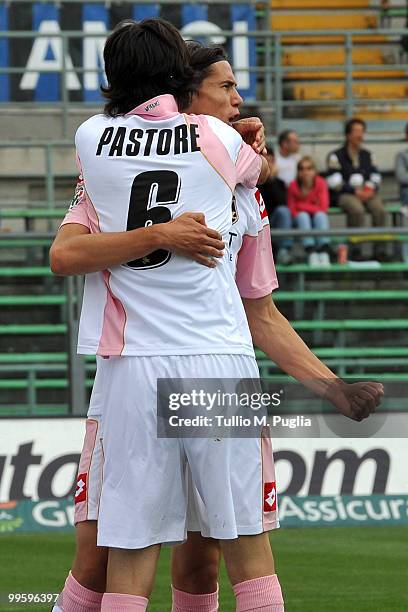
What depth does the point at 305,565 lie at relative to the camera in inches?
246

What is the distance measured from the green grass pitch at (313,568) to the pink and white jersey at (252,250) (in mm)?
2048

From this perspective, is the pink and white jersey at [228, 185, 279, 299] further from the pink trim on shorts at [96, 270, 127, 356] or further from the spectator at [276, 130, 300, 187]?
the spectator at [276, 130, 300, 187]

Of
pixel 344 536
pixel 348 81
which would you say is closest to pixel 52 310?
pixel 344 536

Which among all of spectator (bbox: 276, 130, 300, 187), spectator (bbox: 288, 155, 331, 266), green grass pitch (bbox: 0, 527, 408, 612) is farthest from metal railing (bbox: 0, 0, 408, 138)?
green grass pitch (bbox: 0, 527, 408, 612)

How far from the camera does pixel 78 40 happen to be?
13508 millimetres

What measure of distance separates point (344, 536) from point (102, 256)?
423 cm

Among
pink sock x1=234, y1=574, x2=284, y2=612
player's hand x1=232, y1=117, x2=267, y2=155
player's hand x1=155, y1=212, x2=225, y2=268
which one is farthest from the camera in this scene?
player's hand x1=232, y1=117, x2=267, y2=155

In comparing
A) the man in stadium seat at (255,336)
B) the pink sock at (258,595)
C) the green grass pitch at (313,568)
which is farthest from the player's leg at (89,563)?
the green grass pitch at (313,568)

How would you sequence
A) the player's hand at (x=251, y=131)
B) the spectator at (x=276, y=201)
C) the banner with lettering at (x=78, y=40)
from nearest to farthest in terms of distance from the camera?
the player's hand at (x=251, y=131), the spectator at (x=276, y=201), the banner with lettering at (x=78, y=40)

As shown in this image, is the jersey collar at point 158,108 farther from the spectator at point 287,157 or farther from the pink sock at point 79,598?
the spectator at point 287,157

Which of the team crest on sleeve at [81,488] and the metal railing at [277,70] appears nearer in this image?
the team crest on sleeve at [81,488]

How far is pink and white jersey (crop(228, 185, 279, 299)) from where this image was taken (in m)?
3.48

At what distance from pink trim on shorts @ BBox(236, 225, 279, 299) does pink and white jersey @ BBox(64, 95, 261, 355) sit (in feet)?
1.12

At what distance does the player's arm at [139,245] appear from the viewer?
310 cm
